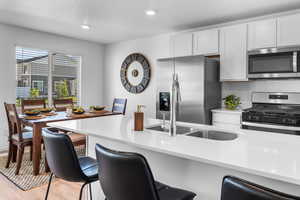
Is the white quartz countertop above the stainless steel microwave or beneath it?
beneath

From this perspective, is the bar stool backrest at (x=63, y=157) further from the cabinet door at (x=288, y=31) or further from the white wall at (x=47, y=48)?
the white wall at (x=47, y=48)

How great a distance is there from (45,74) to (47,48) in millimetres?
568

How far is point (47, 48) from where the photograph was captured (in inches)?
187

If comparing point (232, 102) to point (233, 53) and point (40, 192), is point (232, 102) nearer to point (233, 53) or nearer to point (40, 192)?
point (233, 53)

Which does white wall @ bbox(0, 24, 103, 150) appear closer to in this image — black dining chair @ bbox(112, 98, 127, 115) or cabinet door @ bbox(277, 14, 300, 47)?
black dining chair @ bbox(112, 98, 127, 115)

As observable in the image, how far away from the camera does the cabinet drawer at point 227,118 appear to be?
10.9ft

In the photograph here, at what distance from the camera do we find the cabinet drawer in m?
3.32

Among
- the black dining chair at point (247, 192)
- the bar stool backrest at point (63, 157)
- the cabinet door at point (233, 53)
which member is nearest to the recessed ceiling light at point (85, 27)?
the cabinet door at point (233, 53)

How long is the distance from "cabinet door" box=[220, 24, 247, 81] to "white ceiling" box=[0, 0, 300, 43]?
27cm

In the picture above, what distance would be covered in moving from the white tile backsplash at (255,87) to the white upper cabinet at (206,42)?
0.66 meters

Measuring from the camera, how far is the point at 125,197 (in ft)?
3.48

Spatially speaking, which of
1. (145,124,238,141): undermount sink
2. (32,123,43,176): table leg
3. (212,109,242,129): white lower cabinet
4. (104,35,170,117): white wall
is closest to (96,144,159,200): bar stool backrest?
(145,124,238,141): undermount sink

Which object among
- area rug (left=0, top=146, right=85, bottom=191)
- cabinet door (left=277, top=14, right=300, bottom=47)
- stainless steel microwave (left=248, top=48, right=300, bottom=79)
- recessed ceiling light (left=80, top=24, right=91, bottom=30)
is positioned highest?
recessed ceiling light (left=80, top=24, right=91, bottom=30)

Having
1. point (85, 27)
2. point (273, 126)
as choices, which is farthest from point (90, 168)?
point (85, 27)
